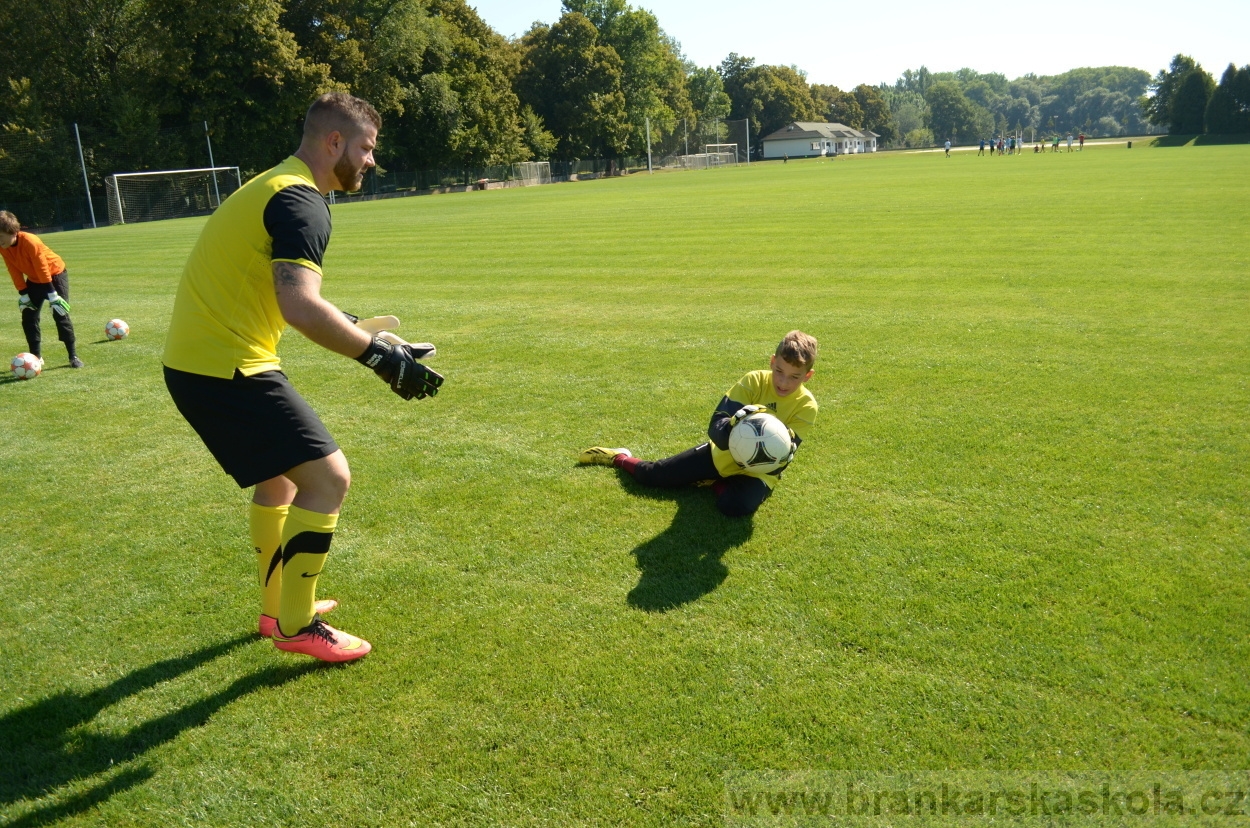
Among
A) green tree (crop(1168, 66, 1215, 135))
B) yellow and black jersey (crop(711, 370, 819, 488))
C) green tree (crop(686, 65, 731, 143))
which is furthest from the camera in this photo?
green tree (crop(686, 65, 731, 143))

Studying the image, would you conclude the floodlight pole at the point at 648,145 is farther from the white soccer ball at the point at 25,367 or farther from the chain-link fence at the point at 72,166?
the white soccer ball at the point at 25,367

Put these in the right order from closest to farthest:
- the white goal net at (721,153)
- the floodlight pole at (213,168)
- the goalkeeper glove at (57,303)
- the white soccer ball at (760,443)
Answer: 1. the white soccer ball at (760,443)
2. the goalkeeper glove at (57,303)
3. the floodlight pole at (213,168)
4. the white goal net at (721,153)

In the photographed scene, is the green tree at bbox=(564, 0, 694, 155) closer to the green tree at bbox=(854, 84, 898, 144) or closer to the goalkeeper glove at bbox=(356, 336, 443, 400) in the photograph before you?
the green tree at bbox=(854, 84, 898, 144)

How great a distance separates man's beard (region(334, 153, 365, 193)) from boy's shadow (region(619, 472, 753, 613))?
8.06ft

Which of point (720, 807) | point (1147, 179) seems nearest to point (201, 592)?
point (720, 807)

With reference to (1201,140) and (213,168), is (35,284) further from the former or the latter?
(1201,140)

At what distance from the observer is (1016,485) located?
547 centimetres

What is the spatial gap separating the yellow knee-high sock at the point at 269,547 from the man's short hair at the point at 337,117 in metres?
1.83

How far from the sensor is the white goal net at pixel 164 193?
43.3m

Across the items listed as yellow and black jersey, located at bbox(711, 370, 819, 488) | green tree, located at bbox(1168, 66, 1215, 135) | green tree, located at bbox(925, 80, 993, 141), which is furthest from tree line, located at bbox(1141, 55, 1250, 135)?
yellow and black jersey, located at bbox(711, 370, 819, 488)

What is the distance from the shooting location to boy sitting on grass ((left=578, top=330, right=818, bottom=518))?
16.9 feet

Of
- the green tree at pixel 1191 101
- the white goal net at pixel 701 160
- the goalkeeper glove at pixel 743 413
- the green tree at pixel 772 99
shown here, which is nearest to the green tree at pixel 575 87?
the white goal net at pixel 701 160

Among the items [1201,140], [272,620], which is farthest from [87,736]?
[1201,140]

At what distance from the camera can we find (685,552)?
484cm
